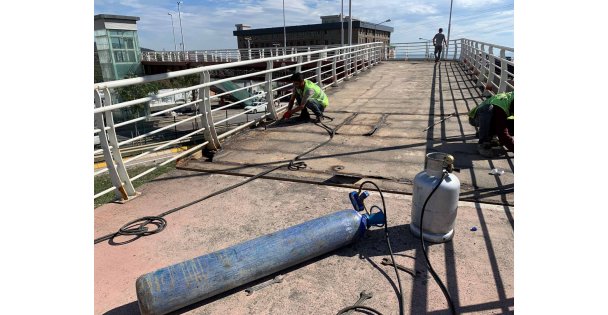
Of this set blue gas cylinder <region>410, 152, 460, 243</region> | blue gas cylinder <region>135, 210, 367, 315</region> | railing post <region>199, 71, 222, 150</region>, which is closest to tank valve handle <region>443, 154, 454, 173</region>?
blue gas cylinder <region>410, 152, 460, 243</region>

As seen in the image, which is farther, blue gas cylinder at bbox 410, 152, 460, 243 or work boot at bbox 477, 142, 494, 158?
work boot at bbox 477, 142, 494, 158

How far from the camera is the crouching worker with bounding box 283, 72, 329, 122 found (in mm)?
6984

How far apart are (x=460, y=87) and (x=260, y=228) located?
33.6 feet

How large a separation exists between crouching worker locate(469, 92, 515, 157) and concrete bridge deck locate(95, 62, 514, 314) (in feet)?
0.64

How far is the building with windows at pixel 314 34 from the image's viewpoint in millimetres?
57062

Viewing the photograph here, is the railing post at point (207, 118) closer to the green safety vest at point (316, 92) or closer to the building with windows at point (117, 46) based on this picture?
the green safety vest at point (316, 92)

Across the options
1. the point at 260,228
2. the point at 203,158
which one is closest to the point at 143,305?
the point at 260,228

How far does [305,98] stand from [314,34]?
57.7m

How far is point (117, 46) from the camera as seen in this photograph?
33406mm

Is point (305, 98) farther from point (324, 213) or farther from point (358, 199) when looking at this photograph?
point (358, 199)

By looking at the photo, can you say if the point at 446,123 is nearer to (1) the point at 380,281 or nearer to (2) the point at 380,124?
(2) the point at 380,124

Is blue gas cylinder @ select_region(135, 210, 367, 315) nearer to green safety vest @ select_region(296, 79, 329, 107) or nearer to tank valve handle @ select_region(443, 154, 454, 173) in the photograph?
tank valve handle @ select_region(443, 154, 454, 173)

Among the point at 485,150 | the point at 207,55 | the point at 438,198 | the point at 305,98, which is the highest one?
the point at 207,55

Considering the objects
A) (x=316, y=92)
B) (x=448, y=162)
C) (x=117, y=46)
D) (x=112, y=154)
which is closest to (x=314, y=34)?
(x=117, y=46)
